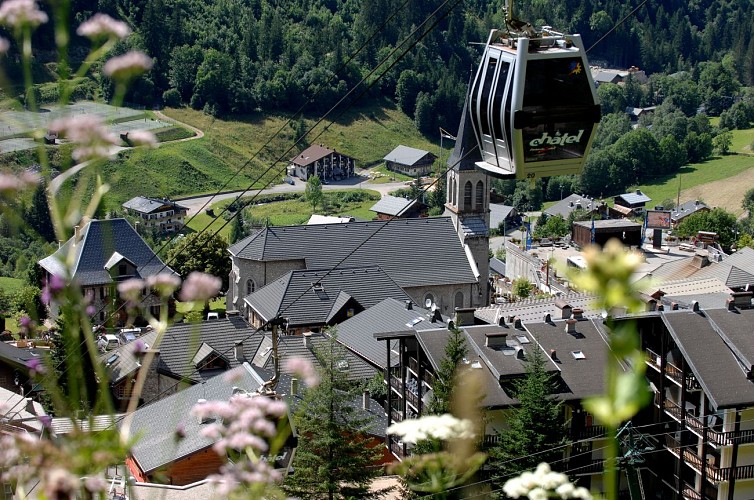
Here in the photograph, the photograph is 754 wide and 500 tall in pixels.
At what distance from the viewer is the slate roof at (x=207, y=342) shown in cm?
3481

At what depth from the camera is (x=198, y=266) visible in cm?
5156

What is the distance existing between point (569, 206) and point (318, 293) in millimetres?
45702

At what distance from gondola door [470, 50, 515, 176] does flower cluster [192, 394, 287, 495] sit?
7690mm

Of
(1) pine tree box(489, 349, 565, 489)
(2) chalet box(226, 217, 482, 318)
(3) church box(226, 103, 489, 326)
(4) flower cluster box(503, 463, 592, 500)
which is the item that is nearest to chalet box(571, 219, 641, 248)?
(3) church box(226, 103, 489, 326)

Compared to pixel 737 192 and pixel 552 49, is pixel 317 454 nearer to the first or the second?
pixel 552 49

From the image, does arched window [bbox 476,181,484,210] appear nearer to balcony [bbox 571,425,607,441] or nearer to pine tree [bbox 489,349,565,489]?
balcony [bbox 571,425,607,441]

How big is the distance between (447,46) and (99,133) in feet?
438

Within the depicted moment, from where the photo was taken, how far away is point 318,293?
4369 cm

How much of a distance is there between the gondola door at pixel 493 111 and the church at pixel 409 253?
35.1m

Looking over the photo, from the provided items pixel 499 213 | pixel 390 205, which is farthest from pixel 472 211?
pixel 499 213

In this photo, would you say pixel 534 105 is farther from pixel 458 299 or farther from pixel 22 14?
pixel 458 299

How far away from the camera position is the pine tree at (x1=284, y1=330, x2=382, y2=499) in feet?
70.4

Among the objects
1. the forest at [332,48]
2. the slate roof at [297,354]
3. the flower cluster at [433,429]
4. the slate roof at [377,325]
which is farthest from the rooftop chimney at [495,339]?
the forest at [332,48]

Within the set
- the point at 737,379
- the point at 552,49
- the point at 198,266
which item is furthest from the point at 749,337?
the point at 198,266
